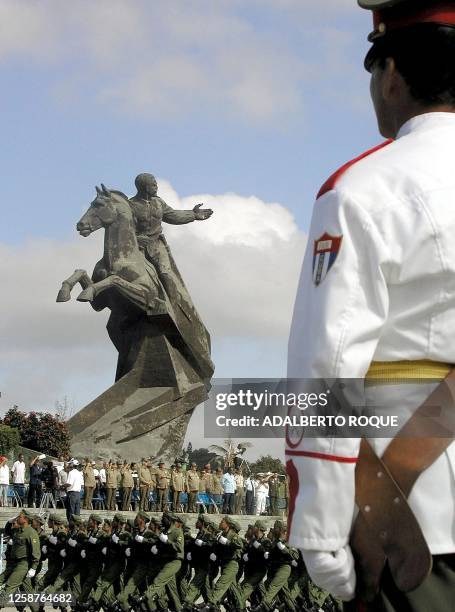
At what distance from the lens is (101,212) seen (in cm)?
2927

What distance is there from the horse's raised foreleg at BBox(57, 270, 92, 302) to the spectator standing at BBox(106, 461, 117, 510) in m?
4.50

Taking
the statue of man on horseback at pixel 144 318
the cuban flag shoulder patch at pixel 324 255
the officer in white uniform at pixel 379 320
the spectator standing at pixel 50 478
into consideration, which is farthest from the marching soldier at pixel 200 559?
the cuban flag shoulder patch at pixel 324 255

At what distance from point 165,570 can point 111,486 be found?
1015cm

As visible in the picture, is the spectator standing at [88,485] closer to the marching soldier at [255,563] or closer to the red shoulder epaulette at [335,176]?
the marching soldier at [255,563]

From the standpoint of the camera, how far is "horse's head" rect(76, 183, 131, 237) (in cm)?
2905

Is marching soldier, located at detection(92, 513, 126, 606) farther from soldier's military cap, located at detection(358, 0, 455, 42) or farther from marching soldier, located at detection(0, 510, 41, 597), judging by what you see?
soldier's military cap, located at detection(358, 0, 455, 42)

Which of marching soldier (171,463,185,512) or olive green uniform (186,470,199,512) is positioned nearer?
marching soldier (171,463,185,512)

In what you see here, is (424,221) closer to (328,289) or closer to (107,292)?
(328,289)

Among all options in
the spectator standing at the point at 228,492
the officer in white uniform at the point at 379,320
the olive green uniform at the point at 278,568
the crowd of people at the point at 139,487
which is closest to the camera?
the officer in white uniform at the point at 379,320

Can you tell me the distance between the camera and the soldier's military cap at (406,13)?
2.68m

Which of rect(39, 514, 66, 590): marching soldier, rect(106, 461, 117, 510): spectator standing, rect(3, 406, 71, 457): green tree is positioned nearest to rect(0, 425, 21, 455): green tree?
rect(3, 406, 71, 457): green tree

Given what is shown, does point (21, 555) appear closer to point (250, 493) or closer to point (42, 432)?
point (250, 493)

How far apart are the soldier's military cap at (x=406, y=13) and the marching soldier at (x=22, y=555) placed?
13743mm

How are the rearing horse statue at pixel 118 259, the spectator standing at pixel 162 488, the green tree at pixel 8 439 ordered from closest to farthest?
1. the spectator standing at pixel 162 488
2. the rearing horse statue at pixel 118 259
3. the green tree at pixel 8 439
